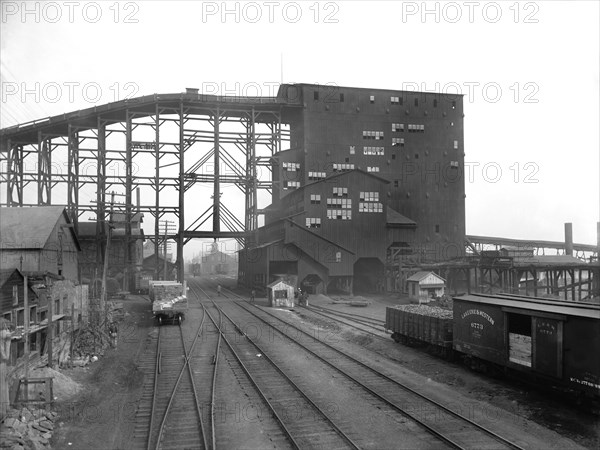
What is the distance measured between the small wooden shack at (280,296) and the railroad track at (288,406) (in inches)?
713

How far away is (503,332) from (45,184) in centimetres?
4990

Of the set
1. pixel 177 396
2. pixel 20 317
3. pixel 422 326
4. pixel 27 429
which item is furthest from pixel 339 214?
pixel 27 429

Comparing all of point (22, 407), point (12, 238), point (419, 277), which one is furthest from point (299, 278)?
point (22, 407)

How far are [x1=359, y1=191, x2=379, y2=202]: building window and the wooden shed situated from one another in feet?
40.1

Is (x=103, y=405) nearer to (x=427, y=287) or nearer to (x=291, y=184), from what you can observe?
(x=427, y=287)

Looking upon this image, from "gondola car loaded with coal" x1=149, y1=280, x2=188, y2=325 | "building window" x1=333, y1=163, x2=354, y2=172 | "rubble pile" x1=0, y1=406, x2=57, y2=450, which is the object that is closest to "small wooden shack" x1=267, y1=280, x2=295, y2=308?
"gondola car loaded with coal" x1=149, y1=280, x2=188, y2=325

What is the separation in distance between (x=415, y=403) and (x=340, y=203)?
35956 mm

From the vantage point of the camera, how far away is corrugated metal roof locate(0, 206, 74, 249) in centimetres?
2469

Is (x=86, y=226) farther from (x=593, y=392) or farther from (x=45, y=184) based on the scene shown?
(x=593, y=392)

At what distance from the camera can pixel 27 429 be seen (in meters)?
10.9

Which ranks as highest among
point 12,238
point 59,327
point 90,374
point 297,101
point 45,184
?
point 297,101

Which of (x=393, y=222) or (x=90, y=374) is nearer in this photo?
(x=90, y=374)

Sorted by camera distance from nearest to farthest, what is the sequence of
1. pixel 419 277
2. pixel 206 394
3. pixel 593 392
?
pixel 593 392, pixel 206 394, pixel 419 277

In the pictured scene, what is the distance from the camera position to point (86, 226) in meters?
59.6
